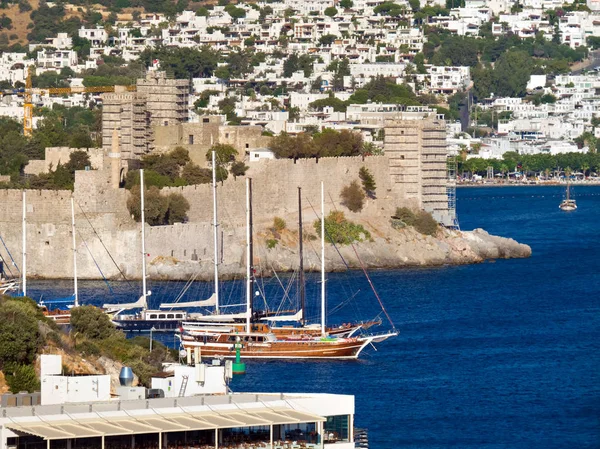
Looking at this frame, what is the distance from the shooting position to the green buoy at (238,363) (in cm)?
4575

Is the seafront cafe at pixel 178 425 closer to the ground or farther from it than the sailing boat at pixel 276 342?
farther from it

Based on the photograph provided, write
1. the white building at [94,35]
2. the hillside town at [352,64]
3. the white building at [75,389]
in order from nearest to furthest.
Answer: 1. the white building at [75,389]
2. the hillside town at [352,64]
3. the white building at [94,35]

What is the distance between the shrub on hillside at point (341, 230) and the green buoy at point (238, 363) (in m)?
19.5

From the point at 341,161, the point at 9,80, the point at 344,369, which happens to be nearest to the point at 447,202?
the point at 341,161

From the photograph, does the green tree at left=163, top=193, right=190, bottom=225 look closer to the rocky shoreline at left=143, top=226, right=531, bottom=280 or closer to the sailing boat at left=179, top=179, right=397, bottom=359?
the rocky shoreline at left=143, top=226, right=531, bottom=280

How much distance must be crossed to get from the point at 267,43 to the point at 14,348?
455ft

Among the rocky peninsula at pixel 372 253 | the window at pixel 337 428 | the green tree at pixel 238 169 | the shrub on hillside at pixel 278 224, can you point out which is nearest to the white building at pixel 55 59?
the green tree at pixel 238 169

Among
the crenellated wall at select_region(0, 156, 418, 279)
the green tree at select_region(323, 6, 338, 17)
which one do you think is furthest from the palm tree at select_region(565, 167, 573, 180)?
the crenellated wall at select_region(0, 156, 418, 279)

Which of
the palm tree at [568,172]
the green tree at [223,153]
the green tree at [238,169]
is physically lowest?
the palm tree at [568,172]

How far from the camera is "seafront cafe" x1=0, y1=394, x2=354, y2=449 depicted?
26703mm

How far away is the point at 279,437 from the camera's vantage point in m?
28.0

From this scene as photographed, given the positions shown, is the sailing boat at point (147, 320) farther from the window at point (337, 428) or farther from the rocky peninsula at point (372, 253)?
the window at point (337, 428)

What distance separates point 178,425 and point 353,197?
44358mm

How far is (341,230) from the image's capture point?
6938 cm
